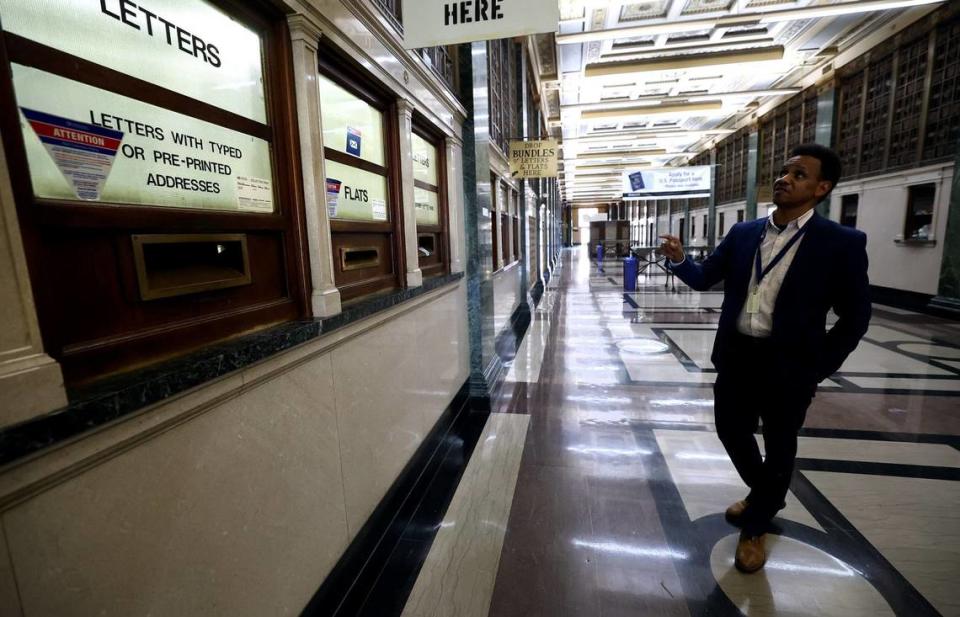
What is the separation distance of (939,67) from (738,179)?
807 centimetres

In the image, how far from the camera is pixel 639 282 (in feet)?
40.1

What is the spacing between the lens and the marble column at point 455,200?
137 inches

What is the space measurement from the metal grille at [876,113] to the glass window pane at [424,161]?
9.16 m

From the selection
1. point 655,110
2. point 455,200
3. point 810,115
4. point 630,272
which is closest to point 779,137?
point 810,115

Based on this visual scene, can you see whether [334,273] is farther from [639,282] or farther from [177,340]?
[639,282]

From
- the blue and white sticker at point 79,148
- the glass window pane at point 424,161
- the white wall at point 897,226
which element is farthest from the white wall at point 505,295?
the white wall at point 897,226

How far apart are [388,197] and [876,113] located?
10.2 metres

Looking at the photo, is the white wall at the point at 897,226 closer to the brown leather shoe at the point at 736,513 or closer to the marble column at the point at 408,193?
the brown leather shoe at the point at 736,513

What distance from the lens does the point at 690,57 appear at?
8.50 metres

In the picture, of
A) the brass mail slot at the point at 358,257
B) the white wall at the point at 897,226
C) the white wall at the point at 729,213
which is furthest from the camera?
the white wall at the point at 729,213

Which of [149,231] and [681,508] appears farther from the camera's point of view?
[681,508]

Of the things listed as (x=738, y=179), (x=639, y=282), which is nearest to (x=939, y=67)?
(x=639, y=282)

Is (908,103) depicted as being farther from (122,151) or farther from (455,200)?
(122,151)

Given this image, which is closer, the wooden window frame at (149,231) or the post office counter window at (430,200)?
the wooden window frame at (149,231)
